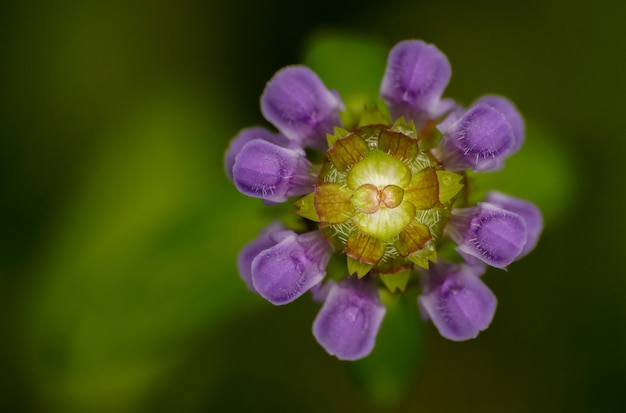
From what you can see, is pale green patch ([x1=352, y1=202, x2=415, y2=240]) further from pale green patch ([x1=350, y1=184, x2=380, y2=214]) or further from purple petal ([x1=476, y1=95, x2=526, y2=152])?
purple petal ([x1=476, y1=95, x2=526, y2=152])

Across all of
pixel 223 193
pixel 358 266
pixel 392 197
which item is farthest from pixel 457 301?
pixel 223 193

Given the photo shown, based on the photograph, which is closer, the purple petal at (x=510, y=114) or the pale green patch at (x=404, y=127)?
the pale green patch at (x=404, y=127)

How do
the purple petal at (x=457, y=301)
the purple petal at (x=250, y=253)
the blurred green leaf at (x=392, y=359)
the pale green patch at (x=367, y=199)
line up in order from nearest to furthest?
the pale green patch at (x=367, y=199) < the purple petal at (x=457, y=301) < the purple petal at (x=250, y=253) < the blurred green leaf at (x=392, y=359)

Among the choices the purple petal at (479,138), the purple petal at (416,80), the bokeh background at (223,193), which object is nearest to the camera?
the purple petal at (479,138)

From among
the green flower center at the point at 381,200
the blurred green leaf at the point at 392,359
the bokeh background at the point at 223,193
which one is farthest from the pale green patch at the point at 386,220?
the bokeh background at the point at 223,193

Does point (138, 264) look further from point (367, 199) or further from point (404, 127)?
point (367, 199)

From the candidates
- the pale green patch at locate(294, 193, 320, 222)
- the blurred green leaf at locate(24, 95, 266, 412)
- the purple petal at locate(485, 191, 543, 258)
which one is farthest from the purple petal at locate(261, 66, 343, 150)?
the blurred green leaf at locate(24, 95, 266, 412)

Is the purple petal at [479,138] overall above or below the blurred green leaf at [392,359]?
above

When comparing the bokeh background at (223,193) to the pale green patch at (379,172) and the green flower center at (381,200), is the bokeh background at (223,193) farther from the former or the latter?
the pale green patch at (379,172)
